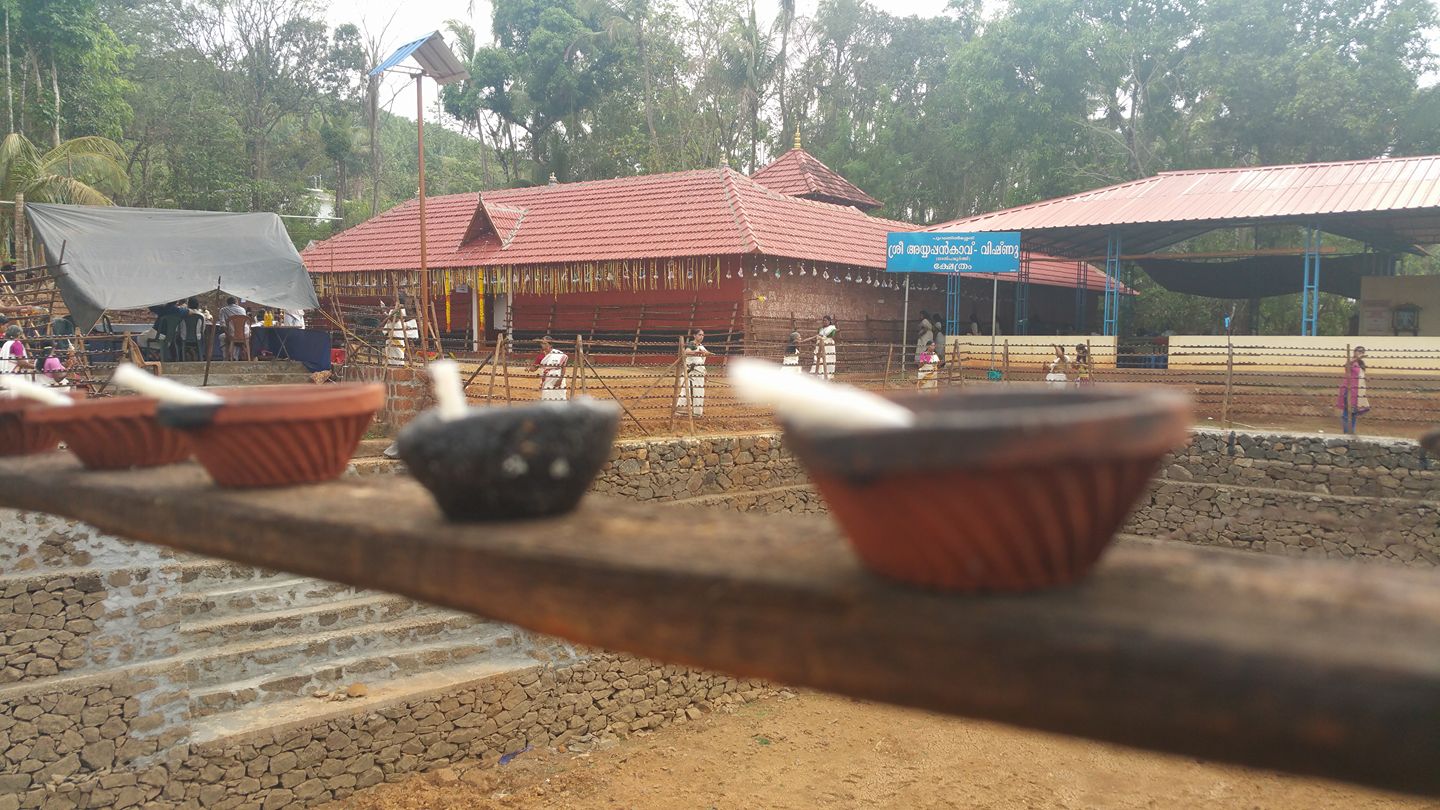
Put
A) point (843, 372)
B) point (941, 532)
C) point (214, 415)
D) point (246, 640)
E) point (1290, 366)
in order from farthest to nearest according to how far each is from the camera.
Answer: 1. point (843, 372)
2. point (1290, 366)
3. point (246, 640)
4. point (214, 415)
5. point (941, 532)

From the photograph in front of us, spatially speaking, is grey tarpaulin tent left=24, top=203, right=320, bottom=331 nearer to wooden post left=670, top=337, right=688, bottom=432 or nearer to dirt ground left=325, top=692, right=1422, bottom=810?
wooden post left=670, top=337, right=688, bottom=432

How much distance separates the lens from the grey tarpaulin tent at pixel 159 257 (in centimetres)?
1134

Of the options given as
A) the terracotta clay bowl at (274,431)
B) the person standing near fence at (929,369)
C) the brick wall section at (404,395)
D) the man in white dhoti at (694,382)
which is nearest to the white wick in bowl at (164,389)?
the terracotta clay bowl at (274,431)

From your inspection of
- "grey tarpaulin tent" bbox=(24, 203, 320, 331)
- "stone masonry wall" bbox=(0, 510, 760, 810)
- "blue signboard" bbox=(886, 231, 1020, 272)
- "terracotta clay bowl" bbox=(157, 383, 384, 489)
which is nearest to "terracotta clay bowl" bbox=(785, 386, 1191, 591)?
"terracotta clay bowl" bbox=(157, 383, 384, 489)

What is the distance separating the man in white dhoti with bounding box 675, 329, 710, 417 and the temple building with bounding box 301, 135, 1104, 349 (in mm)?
3029

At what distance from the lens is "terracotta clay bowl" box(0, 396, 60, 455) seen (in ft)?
9.29

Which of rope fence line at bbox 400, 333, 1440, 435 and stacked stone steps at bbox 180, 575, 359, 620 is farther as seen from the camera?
rope fence line at bbox 400, 333, 1440, 435

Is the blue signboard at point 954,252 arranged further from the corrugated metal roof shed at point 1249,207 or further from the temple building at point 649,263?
the corrugated metal roof shed at point 1249,207

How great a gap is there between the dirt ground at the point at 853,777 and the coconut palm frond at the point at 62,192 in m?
15.9

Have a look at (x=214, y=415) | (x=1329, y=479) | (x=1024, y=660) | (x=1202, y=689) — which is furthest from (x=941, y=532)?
(x=1329, y=479)

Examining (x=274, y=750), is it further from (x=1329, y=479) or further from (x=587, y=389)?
(x=1329, y=479)

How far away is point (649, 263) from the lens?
55.3ft

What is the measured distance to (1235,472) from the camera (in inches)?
496

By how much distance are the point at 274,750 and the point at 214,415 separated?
6.97m
